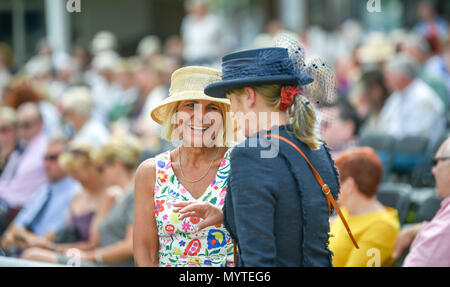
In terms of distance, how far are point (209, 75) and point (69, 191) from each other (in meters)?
3.05

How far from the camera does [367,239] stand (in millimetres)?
3096

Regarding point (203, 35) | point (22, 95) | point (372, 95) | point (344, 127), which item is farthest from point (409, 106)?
point (203, 35)

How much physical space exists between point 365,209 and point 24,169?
11.9ft

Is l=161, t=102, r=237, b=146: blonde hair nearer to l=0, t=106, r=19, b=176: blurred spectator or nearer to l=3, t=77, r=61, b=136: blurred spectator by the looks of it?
l=0, t=106, r=19, b=176: blurred spectator

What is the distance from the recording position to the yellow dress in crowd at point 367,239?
2.90 m

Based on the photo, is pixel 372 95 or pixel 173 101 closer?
pixel 173 101

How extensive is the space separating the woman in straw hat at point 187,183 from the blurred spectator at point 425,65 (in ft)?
16.8

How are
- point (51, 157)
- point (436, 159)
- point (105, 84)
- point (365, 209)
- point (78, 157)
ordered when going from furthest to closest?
point (105, 84) < point (51, 157) < point (78, 157) < point (365, 209) < point (436, 159)

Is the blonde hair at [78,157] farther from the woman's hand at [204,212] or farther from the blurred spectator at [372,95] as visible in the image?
the blurred spectator at [372,95]

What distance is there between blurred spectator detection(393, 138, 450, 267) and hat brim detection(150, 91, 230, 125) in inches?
41.3

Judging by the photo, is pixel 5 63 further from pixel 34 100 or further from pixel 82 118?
pixel 82 118

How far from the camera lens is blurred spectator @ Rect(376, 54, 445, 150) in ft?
20.8
